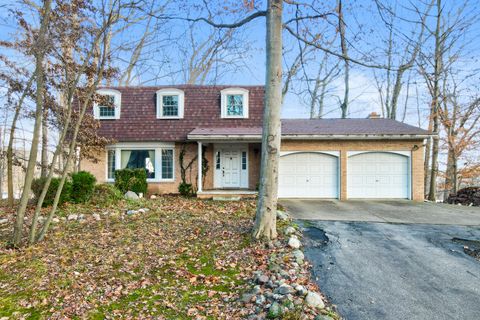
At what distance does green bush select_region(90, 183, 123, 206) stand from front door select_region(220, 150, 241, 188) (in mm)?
5005

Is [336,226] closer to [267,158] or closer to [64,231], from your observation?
[267,158]

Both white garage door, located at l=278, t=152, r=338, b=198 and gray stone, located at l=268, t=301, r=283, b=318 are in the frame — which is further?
white garage door, located at l=278, t=152, r=338, b=198

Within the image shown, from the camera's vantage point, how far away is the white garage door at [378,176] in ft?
42.5

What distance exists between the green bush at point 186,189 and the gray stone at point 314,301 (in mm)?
10363

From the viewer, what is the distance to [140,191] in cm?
1291

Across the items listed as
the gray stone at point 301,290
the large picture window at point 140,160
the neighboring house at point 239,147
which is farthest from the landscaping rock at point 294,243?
the large picture window at point 140,160

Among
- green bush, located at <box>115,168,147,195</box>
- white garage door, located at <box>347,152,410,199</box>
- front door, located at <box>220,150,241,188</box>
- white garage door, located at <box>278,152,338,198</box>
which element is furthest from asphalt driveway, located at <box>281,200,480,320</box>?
green bush, located at <box>115,168,147,195</box>

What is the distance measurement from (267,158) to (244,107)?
9.21m

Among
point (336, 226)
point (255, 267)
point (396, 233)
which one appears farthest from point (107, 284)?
point (396, 233)

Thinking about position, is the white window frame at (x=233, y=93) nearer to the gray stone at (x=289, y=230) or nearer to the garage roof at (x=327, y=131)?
the garage roof at (x=327, y=131)

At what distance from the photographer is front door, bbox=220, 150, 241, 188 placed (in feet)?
46.4

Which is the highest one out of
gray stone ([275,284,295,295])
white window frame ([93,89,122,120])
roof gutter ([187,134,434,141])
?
white window frame ([93,89,122,120])

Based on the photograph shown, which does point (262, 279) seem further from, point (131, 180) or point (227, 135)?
point (131, 180)

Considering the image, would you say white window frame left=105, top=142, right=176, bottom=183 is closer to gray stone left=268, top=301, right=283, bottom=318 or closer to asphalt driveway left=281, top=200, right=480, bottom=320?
asphalt driveway left=281, top=200, right=480, bottom=320
